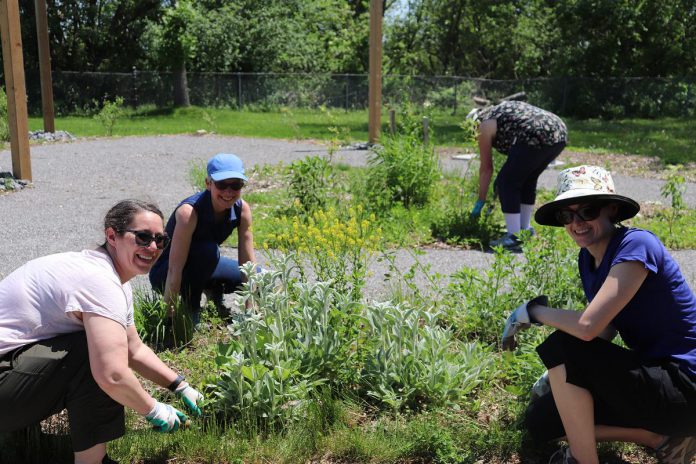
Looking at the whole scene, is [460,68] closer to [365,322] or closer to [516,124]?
[516,124]

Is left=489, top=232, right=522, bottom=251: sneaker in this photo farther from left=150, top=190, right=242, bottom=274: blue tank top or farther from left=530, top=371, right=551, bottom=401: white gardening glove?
left=530, top=371, right=551, bottom=401: white gardening glove

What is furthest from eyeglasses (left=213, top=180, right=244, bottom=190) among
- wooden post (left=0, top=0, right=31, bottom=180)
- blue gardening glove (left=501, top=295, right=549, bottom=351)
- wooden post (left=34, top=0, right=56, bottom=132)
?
wooden post (left=34, top=0, right=56, bottom=132)

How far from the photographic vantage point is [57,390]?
2.78m

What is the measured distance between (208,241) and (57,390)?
5.65 feet

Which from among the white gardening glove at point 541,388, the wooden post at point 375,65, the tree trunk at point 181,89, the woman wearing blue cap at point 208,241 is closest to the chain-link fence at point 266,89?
the tree trunk at point 181,89

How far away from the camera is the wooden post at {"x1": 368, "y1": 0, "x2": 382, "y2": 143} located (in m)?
12.0

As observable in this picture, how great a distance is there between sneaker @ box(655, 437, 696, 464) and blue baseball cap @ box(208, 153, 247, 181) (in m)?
2.50

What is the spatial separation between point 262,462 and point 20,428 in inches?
37.1

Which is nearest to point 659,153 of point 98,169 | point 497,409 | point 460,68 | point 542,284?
point 98,169

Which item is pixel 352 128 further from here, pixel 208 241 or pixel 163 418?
pixel 163 418

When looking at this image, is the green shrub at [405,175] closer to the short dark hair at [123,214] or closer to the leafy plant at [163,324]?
the leafy plant at [163,324]

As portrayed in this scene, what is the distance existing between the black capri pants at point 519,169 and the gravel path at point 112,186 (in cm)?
54

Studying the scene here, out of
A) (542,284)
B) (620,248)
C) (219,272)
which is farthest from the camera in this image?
(219,272)

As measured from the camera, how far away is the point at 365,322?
3.67 metres
